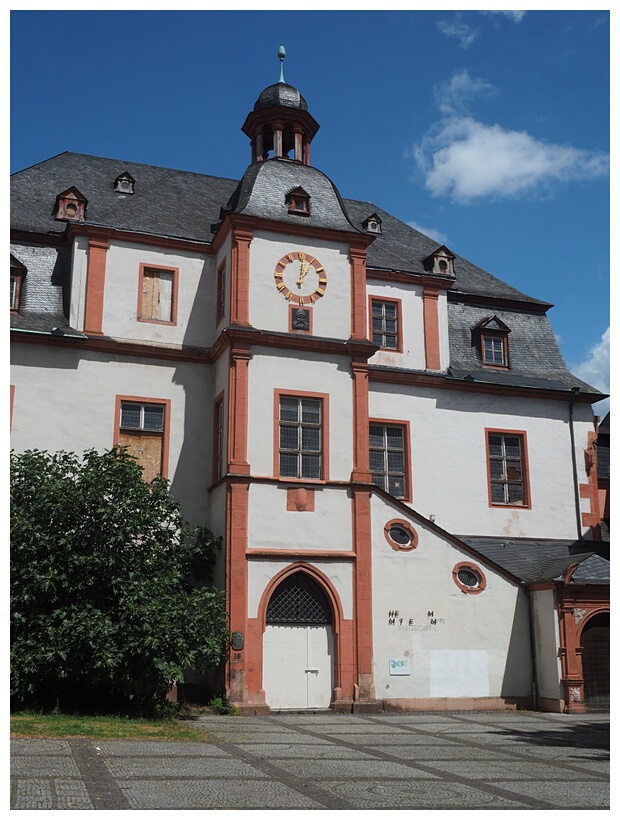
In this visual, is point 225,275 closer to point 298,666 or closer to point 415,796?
point 298,666

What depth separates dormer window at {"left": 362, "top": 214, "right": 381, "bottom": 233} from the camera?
29.2m

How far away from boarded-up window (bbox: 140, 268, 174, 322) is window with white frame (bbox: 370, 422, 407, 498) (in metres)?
6.45

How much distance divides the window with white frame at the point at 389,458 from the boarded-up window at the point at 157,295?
645cm

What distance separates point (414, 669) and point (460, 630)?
5.26 feet

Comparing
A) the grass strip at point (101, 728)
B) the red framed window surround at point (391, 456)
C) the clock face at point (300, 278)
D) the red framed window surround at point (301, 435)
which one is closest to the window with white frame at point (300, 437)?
the red framed window surround at point (301, 435)

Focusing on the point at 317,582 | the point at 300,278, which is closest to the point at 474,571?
the point at 317,582

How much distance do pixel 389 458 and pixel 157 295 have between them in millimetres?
7793

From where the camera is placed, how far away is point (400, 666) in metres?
21.6

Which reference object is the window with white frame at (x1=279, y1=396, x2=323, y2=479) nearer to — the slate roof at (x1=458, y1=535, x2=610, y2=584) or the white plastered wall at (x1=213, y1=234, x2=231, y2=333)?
the white plastered wall at (x1=213, y1=234, x2=231, y2=333)

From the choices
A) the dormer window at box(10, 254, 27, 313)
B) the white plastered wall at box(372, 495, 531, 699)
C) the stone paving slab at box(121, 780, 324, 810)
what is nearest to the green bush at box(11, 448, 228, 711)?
the white plastered wall at box(372, 495, 531, 699)

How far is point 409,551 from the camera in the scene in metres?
22.4

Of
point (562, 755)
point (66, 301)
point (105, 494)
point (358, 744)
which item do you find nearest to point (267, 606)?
point (105, 494)

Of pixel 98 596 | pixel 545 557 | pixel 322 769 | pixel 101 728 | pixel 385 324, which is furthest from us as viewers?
pixel 385 324

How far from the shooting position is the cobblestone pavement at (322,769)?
9766 millimetres
